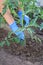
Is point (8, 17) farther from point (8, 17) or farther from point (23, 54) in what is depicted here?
point (23, 54)

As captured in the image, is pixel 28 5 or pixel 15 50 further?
pixel 15 50

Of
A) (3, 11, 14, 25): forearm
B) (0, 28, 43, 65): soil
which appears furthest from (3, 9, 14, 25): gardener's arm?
(0, 28, 43, 65): soil

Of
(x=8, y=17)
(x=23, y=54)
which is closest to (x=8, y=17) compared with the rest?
(x=8, y=17)

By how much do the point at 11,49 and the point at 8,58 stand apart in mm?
→ 178

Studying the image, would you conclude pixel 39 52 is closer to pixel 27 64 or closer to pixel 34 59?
pixel 34 59

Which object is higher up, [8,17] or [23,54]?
[8,17]

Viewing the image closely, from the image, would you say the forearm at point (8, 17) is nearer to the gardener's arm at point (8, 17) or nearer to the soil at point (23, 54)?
the gardener's arm at point (8, 17)

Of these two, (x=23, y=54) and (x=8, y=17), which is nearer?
(x=8, y=17)

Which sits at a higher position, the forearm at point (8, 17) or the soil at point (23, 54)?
the forearm at point (8, 17)

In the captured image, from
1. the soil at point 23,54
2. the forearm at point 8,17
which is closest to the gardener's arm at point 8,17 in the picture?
the forearm at point 8,17

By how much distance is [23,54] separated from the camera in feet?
7.07

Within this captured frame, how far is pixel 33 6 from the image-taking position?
166 centimetres

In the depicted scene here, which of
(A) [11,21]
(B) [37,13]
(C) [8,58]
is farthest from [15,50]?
(B) [37,13]

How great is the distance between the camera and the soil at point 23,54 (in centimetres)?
200
